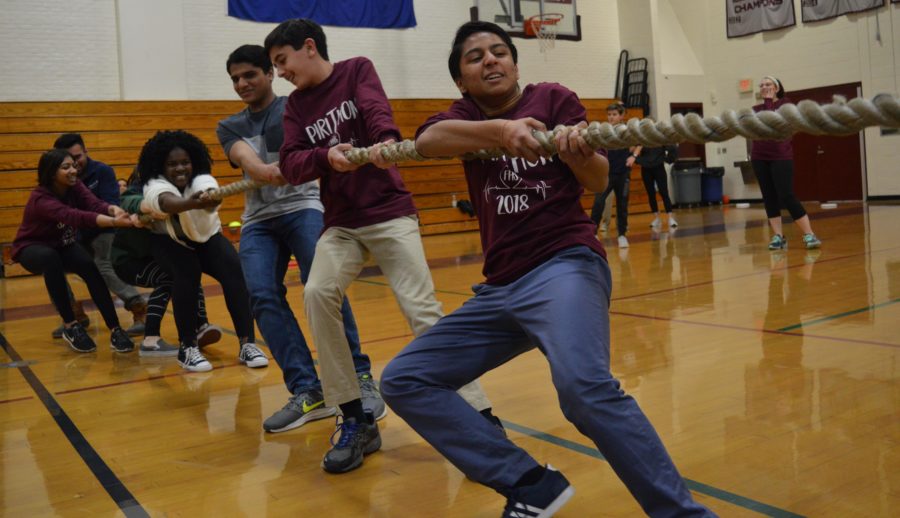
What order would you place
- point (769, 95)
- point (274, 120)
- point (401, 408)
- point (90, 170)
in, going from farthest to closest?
point (769, 95) < point (90, 170) < point (274, 120) < point (401, 408)

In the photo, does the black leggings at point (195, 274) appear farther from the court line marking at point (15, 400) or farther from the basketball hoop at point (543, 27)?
the basketball hoop at point (543, 27)

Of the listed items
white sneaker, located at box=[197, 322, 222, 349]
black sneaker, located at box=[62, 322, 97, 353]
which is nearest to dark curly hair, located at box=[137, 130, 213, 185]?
white sneaker, located at box=[197, 322, 222, 349]

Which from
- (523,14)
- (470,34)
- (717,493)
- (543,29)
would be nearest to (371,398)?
(717,493)

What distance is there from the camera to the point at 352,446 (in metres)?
2.73

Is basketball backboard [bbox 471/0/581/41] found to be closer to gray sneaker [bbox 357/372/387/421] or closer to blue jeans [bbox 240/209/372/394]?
blue jeans [bbox 240/209/372/394]

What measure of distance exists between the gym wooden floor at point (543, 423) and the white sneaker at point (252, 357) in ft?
0.32

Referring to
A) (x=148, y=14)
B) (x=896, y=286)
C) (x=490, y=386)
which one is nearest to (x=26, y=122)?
(x=148, y=14)

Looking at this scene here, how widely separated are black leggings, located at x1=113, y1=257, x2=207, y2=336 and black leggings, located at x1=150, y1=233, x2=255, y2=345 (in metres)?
0.37

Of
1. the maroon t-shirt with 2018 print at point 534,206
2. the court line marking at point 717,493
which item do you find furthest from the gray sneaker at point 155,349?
the maroon t-shirt with 2018 print at point 534,206

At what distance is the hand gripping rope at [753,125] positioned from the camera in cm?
149

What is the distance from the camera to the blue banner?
40.9 feet

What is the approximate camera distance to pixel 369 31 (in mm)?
13555

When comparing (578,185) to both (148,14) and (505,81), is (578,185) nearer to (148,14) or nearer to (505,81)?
(505,81)

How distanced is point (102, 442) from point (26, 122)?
9344 millimetres
